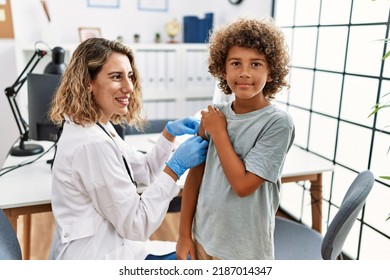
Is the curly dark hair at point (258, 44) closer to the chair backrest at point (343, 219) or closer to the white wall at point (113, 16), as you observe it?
the chair backrest at point (343, 219)

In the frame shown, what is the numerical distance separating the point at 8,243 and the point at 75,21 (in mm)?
2292

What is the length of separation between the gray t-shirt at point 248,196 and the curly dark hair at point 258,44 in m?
0.10

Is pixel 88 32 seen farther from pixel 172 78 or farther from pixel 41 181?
pixel 41 181

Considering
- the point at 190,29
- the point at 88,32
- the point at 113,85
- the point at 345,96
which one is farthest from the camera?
the point at 190,29

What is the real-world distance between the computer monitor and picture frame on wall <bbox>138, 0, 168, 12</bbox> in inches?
63.9

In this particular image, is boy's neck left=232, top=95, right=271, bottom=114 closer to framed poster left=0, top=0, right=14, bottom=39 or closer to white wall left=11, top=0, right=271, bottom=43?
white wall left=11, top=0, right=271, bottom=43

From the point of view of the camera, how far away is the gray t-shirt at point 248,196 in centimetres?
98

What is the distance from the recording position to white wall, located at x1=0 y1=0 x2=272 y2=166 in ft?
9.29

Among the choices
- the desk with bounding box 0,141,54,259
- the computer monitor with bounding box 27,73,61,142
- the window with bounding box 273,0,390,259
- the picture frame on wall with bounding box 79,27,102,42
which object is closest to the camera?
the desk with bounding box 0,141,54,259

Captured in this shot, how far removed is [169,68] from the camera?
299 cm

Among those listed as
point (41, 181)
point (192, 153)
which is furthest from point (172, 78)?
point (192, 153)

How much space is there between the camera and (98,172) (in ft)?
3.78

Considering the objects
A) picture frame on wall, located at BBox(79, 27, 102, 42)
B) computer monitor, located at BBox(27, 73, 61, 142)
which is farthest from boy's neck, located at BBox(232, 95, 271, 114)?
picture frame on wall, located at BBox(79, 27, 102, 42)
